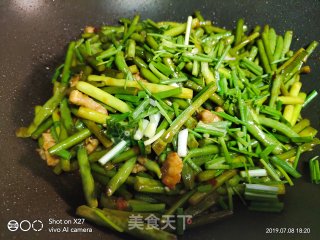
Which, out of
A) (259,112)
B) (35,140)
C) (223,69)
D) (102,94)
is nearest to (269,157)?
(259,112)

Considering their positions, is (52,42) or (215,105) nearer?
(215,105)

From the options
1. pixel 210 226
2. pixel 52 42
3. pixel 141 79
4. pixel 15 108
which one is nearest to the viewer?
pixel 210 226

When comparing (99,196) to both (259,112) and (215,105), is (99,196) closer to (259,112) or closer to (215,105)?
(215,105)

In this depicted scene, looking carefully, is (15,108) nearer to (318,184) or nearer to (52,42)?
(52,42)

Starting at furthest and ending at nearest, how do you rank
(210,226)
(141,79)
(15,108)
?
(15,108) → (141,79) → (210,226)

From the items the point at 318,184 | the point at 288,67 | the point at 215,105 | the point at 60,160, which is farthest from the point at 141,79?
the point at 318,184

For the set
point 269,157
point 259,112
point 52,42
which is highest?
point 52,42

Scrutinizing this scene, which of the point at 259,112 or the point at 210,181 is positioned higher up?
the point at 259,112
